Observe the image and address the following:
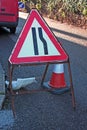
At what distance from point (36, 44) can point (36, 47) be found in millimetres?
51

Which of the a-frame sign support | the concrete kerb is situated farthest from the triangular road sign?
the concrete kerb

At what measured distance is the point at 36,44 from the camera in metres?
6.14

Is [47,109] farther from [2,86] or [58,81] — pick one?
[2,86]

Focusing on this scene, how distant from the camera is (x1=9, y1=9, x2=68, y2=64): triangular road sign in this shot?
19.9 ft

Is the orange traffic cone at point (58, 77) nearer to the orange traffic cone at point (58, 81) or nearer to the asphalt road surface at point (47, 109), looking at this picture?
the orange traffic cone at point (58, 81)

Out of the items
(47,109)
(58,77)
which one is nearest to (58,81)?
(58,77)

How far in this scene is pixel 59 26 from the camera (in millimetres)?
16594

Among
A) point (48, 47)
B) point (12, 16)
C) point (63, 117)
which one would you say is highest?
point (48, 47)

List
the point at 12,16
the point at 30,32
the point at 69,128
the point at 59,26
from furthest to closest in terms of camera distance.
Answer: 1. the point at 59,26
2. the point at 12,16
3. the point at 30,32
4. the point at 69,128

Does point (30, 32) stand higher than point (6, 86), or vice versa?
point (30, 32)

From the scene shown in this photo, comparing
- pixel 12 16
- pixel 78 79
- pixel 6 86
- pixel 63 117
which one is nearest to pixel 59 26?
pixel 12 16

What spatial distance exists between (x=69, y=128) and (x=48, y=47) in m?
1.41

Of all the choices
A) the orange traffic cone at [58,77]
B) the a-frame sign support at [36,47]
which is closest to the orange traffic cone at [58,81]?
the orange traffic cone at [58,77]

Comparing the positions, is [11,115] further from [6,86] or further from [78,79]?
[78,79]
